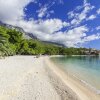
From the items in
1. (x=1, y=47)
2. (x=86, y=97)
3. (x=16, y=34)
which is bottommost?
(x=86, y=97)

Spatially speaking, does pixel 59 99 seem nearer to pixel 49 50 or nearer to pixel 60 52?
pixel 49 50

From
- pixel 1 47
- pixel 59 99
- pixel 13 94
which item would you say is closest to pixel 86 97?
pixel 59 99

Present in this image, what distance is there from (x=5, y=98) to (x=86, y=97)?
6659mm

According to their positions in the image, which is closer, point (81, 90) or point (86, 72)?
point (81, 90)

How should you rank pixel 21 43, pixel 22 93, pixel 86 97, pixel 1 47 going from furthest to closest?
pixel 21 43 → pixel 1 47 → pixel 86 97 → pixel 22 93

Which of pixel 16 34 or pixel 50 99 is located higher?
pixel 16 34

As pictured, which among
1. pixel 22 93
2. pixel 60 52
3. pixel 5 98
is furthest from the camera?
pixel 60 52

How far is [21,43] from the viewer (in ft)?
301

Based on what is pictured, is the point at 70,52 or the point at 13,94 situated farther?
the point at 70,52

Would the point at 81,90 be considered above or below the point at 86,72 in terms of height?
above

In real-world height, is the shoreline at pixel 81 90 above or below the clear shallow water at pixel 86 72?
above

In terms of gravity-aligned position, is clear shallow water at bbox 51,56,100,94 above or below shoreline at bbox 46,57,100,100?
below

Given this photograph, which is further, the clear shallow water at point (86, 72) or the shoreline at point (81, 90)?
the clear shallow water at point (86, 72)

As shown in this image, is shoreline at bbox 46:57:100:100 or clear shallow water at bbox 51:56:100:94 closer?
shoreline at bbox 46:57:100:100
